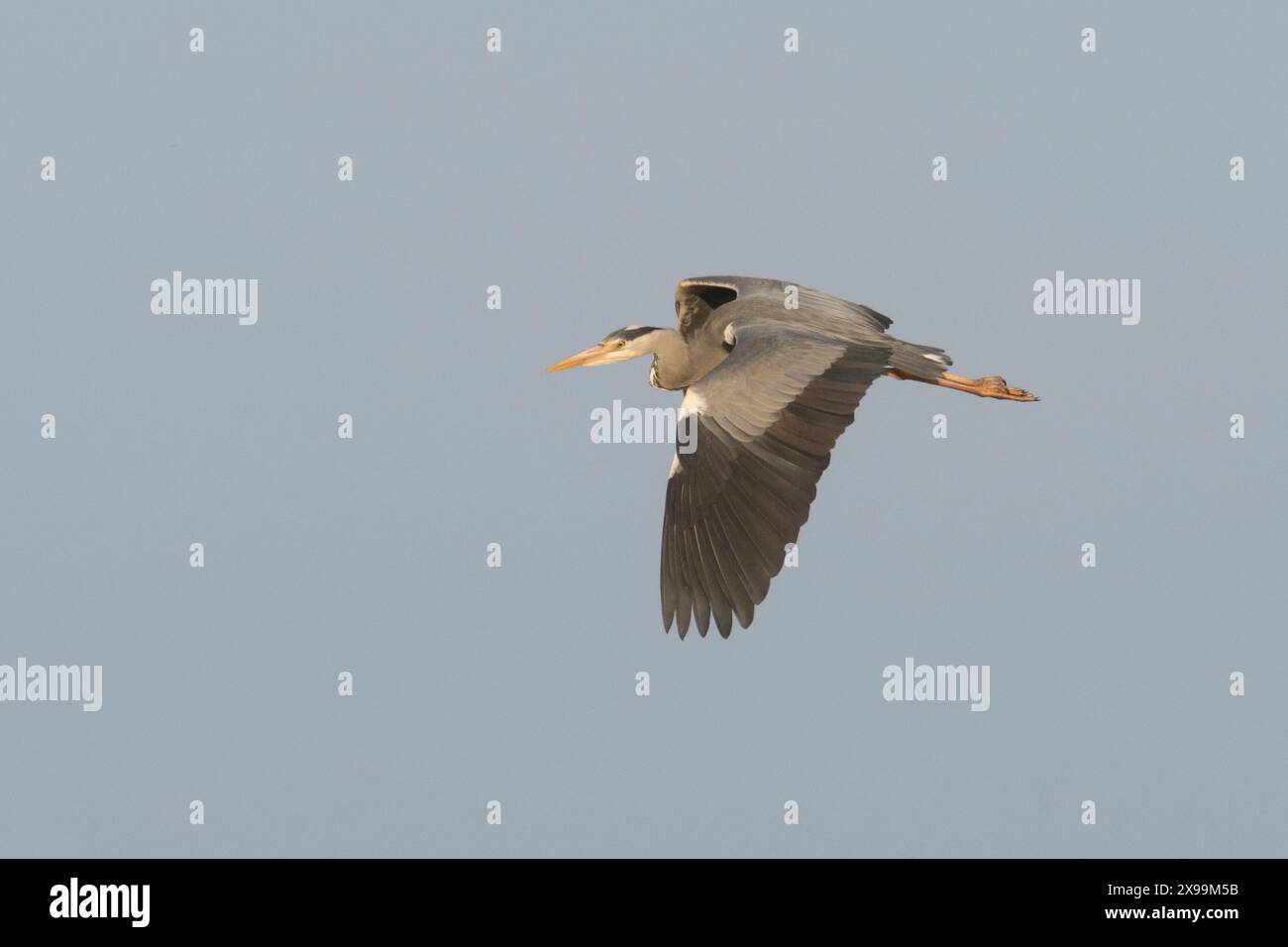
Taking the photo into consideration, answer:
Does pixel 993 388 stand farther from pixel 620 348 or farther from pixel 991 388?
pixel 620 348

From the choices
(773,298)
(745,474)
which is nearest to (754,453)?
(745,474)

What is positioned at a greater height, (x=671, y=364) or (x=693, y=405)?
(x=671, y=364)

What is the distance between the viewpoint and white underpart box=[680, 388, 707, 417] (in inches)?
597

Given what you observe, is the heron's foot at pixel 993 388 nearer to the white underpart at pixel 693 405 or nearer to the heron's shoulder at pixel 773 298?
the heron's shoulder at pixel 773 298

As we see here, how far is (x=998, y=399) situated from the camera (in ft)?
60.3

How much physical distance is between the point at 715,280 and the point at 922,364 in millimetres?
2096

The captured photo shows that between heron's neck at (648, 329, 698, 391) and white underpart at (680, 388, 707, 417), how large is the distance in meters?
3.03

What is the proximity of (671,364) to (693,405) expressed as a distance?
323cm

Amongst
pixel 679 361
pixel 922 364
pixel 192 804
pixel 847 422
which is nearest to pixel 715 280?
pixel 679 361

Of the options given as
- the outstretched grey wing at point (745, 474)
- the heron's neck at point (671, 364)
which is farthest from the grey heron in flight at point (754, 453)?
the heron's neck at point (671, 364)

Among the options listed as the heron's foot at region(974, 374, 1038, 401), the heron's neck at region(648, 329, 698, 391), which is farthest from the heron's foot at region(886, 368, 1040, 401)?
the heron's neck at region(648, 329, 698, 391)

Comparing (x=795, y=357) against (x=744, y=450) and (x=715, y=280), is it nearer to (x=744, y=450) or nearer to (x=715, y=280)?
(x=744, y=450)

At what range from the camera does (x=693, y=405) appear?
599 inches

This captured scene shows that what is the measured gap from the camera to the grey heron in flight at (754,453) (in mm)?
14406
